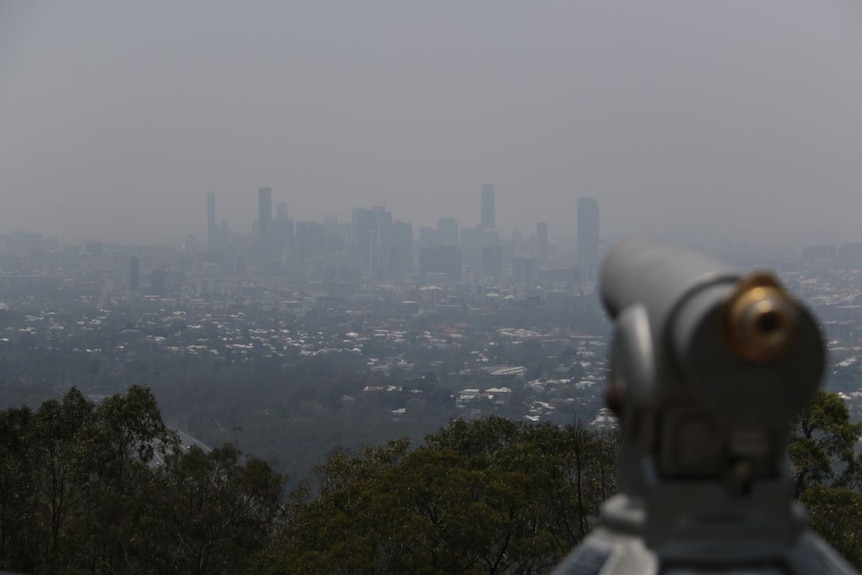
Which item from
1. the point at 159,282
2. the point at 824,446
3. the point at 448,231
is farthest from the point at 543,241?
the point at 824,446

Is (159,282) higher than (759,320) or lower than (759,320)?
lower

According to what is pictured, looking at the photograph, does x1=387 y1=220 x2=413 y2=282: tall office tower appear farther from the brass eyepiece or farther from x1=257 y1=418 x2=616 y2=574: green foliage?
the brass eyepiece

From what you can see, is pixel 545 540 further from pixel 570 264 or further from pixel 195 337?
pixel 195 337

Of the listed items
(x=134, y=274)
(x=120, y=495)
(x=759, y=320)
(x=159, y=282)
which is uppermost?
(x=759, y=320)

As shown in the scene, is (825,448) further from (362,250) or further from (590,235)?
(362,250)

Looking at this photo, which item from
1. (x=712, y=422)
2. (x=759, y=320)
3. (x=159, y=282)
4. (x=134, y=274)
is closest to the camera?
(x=759, y=320)

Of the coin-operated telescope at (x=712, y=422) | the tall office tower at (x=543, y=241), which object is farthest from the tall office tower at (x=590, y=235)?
the coin-operated telescope at (x=712, y=422)

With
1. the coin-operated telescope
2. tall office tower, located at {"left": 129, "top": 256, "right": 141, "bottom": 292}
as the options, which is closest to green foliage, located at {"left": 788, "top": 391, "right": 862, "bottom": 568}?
the coin-operated telescope
